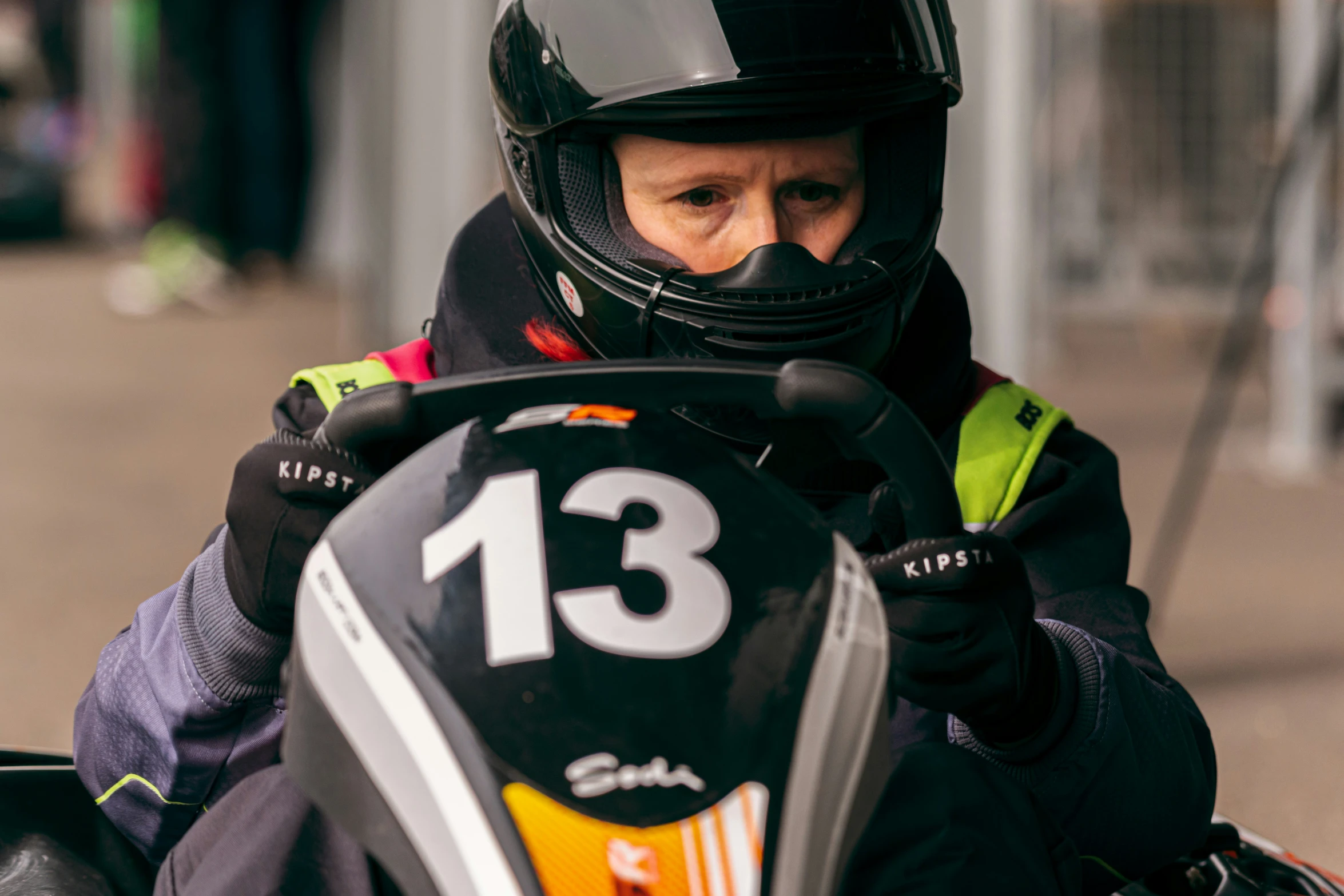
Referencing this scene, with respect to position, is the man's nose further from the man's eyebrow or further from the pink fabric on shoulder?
the pink fabric on shoulder

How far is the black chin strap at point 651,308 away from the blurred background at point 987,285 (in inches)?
64.2

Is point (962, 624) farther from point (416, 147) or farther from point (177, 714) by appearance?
point (416, 147)

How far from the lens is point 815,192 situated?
57.1 inches

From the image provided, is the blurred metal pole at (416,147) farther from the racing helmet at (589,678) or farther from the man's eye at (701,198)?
the racing helmet at (589,678)

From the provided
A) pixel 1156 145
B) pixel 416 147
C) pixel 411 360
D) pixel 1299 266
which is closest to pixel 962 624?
pixel 411 360

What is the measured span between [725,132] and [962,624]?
604 millimetres

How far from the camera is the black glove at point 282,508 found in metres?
1.00

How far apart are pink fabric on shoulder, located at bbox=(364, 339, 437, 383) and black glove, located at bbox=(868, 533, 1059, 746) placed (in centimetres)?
69

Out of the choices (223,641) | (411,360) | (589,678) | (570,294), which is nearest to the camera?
(589,678)

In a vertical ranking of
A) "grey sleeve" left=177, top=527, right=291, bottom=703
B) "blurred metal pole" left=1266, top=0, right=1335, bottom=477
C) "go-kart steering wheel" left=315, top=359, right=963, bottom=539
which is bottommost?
"blurred metal pole" left=1266, top=0, right=1335, bottom=477

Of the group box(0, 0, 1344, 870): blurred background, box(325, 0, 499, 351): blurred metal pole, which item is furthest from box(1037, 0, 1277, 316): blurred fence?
box(325, 0, 499, 351): blurred metal pole

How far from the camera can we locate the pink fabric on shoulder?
5.07 ft

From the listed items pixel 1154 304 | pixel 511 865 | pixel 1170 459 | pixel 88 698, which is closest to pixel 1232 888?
pixel 511 865

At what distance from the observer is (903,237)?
57.4 inches
